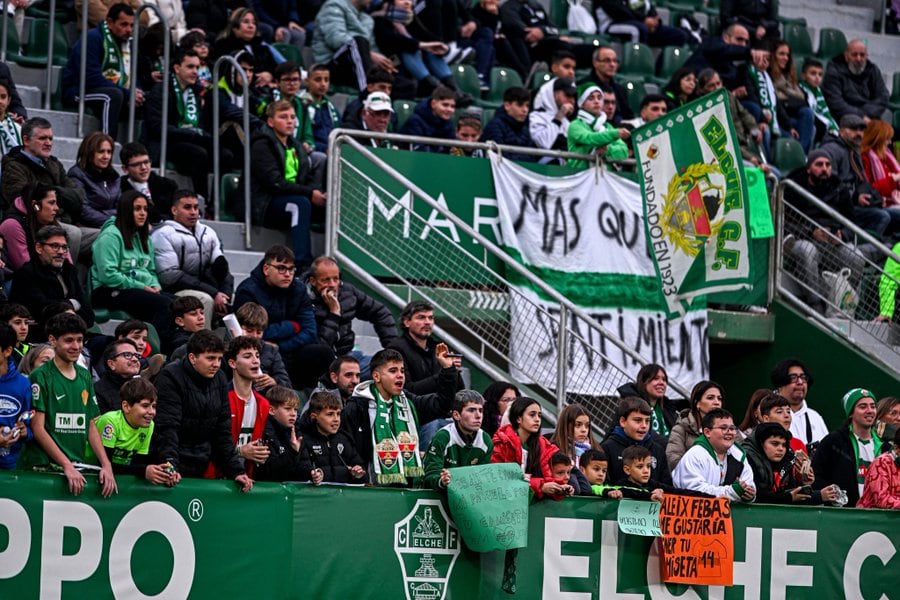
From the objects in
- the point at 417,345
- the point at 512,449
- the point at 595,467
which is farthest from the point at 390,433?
the point at 417,345

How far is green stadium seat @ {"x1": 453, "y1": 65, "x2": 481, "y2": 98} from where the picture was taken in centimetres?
1738

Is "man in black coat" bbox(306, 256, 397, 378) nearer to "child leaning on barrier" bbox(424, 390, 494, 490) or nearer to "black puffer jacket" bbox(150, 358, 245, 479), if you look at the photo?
"child leaning on barrier" bbox(424, 390, 494, 490)

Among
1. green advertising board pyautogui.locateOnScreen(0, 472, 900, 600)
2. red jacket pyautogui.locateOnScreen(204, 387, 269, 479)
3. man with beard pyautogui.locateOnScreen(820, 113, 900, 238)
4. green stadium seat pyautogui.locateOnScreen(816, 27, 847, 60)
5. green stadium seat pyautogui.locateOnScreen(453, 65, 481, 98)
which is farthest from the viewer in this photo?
green stadium seat pyautogui.locateOnScreen(816, 27, 847, 60)

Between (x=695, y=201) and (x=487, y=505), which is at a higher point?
(x=695, y=201)

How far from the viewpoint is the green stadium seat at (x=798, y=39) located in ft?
69.2

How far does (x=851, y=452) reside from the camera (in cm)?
1234

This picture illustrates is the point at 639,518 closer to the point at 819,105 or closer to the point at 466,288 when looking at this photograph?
the point at 466,288

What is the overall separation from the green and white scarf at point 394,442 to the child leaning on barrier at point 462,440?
253 mm

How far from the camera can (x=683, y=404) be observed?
49.3 feet

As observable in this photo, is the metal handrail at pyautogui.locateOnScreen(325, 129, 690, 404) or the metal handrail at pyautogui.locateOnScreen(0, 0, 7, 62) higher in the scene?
the metal handrail at pyautogui.locateOnScreen(0, 0, 7, 62)

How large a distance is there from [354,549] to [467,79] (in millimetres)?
8296

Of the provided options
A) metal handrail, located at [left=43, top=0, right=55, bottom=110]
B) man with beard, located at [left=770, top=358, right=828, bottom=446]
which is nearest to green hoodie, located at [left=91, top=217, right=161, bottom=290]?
metal handrail, located at [left=43, top=0, right=55, bottom=110]

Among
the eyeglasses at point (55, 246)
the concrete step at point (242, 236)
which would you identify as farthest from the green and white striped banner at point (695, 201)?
the eyeglasses at point (55, 246)

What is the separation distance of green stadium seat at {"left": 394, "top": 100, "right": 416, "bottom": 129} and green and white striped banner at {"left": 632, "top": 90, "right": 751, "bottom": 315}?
2410mm
